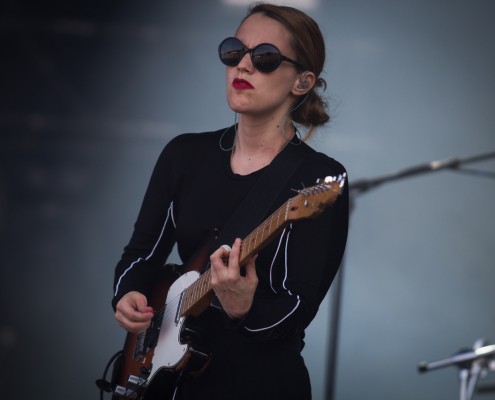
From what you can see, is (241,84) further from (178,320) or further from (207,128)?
(207,128)

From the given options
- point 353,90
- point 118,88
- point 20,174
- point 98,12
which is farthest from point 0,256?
point 353,90

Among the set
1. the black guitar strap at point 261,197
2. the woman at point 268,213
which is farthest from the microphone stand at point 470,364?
the black guitar strap at point 261,197

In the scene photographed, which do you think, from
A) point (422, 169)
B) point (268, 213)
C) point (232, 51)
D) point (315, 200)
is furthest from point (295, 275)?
point (422, 169)

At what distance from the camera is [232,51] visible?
7.00 feet

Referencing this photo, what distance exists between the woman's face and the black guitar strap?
0.42 feet

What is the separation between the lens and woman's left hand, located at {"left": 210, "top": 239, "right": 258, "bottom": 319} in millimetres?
1806

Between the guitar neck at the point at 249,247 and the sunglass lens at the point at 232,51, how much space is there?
48cm

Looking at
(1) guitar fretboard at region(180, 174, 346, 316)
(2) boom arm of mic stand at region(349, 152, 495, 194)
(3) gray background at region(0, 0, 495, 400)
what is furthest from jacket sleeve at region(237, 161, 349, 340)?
(3) gray background at region(0, 0, 495, 400)

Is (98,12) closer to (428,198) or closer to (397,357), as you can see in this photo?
(428,198)

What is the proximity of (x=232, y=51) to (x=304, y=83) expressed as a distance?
0.21m

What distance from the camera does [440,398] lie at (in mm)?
3904

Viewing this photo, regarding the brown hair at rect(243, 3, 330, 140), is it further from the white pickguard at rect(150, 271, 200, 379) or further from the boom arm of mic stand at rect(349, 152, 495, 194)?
the boom arm of mic stand at rect(349, 152, 495, 194)

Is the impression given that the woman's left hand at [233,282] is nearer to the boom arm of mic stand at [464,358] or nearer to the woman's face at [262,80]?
the woman's face at [262,80]

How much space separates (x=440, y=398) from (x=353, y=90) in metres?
1.53
